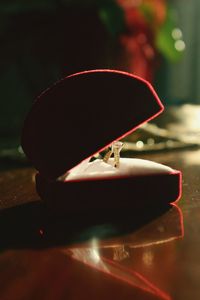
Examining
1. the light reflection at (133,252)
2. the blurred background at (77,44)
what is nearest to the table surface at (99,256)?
the light reflection at (133,252)

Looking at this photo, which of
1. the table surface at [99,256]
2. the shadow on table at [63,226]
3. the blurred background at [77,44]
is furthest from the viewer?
the blurred background at [77,44]

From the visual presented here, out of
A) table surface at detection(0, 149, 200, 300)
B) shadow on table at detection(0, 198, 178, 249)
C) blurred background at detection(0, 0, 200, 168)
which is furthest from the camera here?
blurred background at detection(0, 0, 200, 168)

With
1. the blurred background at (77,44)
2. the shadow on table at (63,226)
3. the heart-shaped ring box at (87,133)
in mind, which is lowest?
the blurred background at (77,44)

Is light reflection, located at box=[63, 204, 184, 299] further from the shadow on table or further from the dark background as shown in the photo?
the dark background

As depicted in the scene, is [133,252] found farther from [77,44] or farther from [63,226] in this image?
[77,44]

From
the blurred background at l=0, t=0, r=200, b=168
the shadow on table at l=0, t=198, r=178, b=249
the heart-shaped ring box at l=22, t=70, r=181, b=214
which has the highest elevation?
the heart-shaped ring box at l=22, t=70, r=181, b=214

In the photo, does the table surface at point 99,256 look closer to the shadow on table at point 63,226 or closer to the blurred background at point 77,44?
the shadow on table at point 63,226

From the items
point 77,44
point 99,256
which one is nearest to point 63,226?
point 99,256

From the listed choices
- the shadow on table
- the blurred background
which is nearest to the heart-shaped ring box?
the shadow on table
